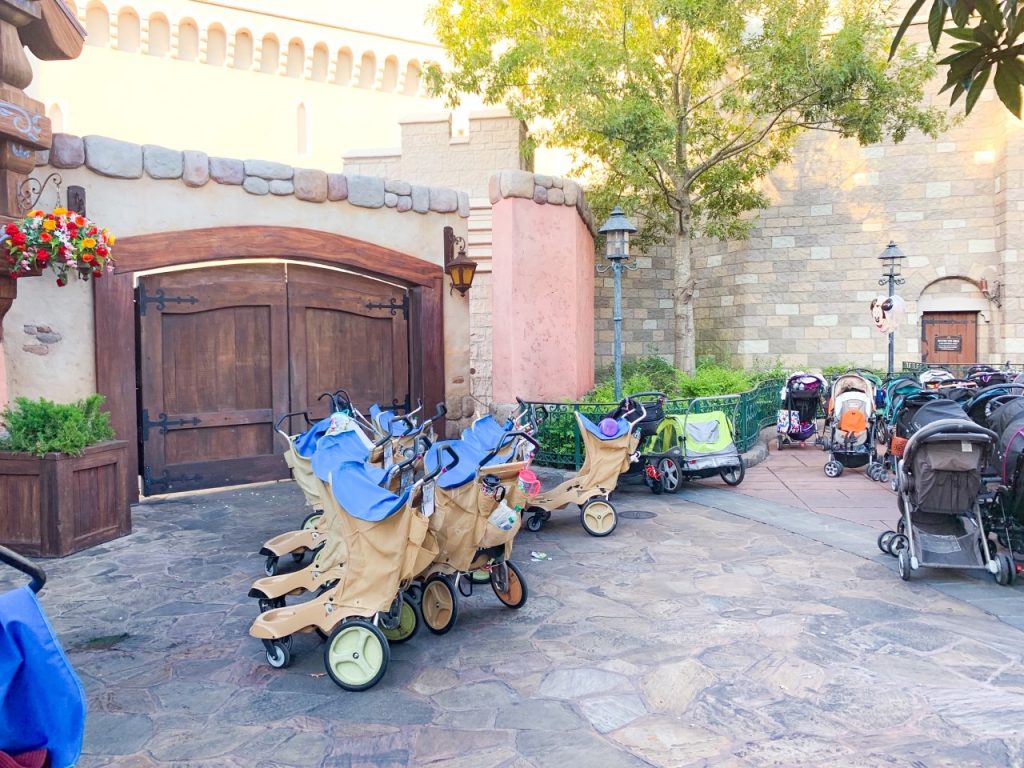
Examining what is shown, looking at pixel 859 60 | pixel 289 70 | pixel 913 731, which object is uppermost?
pixel 289 70

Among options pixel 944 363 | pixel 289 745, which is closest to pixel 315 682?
pixel 289 745

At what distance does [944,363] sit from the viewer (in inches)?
628

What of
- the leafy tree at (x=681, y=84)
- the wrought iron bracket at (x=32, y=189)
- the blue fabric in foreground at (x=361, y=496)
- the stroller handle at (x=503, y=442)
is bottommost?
the blue fabric in foreground at (x=361, y=496)

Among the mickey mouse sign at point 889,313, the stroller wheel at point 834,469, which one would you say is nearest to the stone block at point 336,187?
the stroller wheel at point 834,469

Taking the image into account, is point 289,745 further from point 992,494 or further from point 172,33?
point 172,33

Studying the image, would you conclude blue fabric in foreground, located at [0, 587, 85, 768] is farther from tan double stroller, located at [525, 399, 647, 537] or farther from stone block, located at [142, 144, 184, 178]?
stone block, located at [142, 144, 184, 178]

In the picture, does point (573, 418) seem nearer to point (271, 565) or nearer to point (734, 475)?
point (734, 475)

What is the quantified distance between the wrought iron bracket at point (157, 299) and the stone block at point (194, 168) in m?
1.19

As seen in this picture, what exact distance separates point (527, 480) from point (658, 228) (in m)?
11.9

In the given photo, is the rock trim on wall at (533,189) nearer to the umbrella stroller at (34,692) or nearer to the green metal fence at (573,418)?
the green metal fence at (573,418)

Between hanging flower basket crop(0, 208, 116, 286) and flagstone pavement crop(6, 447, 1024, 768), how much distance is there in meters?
2.45

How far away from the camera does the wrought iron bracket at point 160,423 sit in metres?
7.85

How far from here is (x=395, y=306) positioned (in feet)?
30.8

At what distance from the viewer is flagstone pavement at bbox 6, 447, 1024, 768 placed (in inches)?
120
